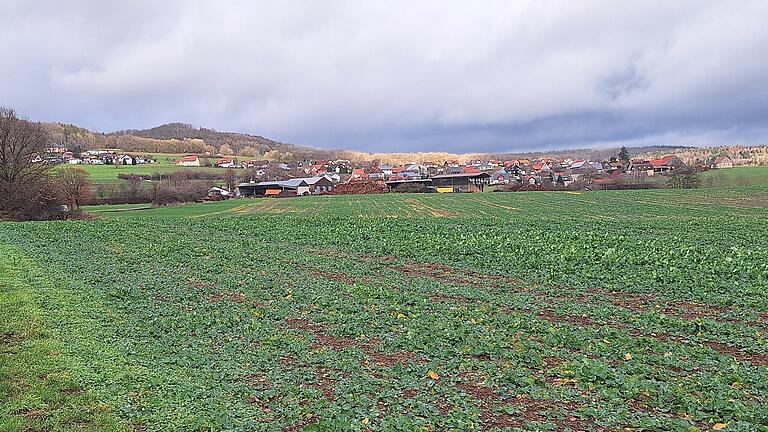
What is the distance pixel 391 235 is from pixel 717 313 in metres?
17.8

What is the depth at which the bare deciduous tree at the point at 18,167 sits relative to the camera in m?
50.5

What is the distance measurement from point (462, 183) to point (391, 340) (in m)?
100

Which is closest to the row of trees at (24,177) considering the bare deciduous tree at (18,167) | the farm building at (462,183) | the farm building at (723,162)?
the bare deciduous tree at (18,167)

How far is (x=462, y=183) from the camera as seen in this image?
108 meters

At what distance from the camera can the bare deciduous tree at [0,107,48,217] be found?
166 feet

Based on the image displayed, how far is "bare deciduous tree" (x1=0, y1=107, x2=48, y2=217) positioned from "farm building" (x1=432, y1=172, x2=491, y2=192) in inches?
2706

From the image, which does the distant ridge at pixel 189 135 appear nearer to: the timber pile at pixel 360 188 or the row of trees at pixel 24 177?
the timber pile at pixel 360 188

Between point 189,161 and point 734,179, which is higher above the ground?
point 189,161

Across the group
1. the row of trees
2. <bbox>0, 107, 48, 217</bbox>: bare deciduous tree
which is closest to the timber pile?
the row of trees

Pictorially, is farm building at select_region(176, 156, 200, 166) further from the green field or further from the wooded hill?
the green field

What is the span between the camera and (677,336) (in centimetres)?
993

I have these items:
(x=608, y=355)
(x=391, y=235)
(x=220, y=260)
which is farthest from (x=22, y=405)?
(x=391, y=235)

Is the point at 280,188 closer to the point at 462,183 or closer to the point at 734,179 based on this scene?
the point at 462,183

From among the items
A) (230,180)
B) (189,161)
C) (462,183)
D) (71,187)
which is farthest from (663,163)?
(71,187)
